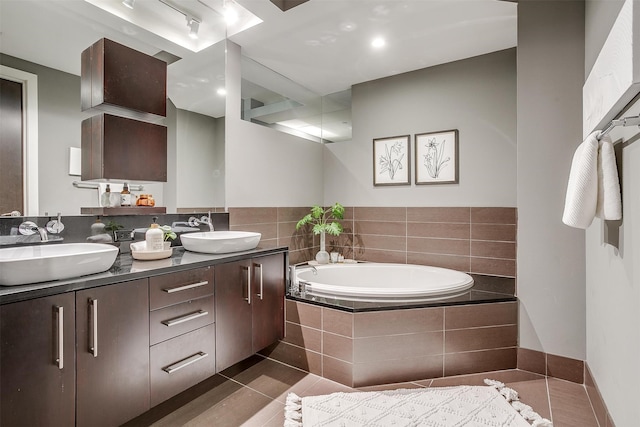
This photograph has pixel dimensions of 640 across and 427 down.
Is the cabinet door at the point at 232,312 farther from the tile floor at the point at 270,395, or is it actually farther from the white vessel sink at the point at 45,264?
the white vessel sink at the point at 45,264

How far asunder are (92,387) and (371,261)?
8.75 ft

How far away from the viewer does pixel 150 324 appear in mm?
1521

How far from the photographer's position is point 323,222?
12.2 ft

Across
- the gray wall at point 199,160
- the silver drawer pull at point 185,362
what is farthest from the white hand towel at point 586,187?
the gray wall at point 199,160

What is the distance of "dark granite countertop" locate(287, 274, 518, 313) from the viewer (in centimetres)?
211

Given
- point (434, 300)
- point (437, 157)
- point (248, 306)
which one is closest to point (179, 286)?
point (248, 306)

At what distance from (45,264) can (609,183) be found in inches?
88.2

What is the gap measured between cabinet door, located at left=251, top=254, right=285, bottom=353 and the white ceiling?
1.35 metres

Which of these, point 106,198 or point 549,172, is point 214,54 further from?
point 549,172

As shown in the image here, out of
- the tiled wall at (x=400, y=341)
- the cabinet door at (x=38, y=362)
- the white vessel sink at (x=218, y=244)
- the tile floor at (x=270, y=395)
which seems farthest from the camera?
the tiled wall at (x=400, y=341)

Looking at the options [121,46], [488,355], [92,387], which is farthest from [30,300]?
[488,355]

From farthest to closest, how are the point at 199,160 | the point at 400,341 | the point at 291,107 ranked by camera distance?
1. the point at 291,107
2. the point at 199,160
3. the point at 400,341

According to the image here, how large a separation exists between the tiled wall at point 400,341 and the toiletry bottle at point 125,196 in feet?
4.09

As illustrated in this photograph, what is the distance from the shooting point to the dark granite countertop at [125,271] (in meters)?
1.14
